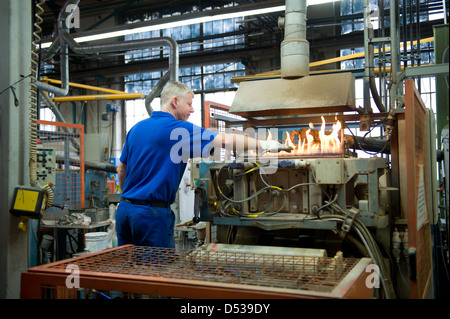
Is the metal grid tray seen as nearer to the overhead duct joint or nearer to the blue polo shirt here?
the blue polo shirt

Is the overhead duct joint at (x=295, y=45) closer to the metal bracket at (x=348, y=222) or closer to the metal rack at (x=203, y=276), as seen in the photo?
the metal bracket at (x=348, y=222)

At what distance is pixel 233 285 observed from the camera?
1.50 m

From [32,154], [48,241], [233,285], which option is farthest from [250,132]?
[48,241]

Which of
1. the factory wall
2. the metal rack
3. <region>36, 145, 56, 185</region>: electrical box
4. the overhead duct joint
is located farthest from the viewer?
<region>36, 145, 56, 185</region>: electrical box

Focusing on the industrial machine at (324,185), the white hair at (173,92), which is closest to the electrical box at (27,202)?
the white hair at (173,92)

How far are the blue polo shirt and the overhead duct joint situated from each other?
1.42 m

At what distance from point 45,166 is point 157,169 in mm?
2924

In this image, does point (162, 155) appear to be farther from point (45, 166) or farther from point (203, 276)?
point (45, 166)

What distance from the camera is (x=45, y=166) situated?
197 inches

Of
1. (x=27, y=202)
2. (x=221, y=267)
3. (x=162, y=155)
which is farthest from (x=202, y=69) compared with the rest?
(x=221, y=267)

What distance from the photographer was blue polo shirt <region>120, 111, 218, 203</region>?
8.67 ft

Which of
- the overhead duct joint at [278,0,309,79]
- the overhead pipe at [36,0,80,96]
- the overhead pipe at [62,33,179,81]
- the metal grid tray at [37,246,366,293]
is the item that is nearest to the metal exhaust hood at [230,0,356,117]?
the overhead duct joint at [278,0,309,79]
